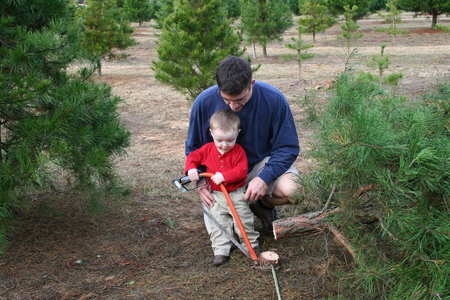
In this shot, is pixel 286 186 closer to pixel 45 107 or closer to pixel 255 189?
pixel 255 189

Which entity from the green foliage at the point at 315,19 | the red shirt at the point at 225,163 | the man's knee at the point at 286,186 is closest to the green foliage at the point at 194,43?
the red shirt at the point at 225,163

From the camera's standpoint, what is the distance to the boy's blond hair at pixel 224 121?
2.81 metres

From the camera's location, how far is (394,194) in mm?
1963

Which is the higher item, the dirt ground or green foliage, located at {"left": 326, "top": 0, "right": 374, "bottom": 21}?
green foliage, located at {"left": 326, "top": 0, "right": 374, "bottom": 21}

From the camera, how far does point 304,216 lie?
2.65 meters

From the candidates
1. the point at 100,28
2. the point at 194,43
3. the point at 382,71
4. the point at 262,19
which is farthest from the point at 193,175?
the point at 262,19

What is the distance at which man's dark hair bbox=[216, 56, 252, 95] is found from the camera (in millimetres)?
2654

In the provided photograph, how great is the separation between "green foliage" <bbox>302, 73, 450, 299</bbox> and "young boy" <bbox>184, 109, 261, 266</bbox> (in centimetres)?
63

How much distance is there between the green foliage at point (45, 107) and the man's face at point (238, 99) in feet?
2.89

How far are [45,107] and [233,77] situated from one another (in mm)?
1303

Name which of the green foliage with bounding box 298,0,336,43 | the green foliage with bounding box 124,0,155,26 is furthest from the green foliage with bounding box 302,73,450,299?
the green foliage with bounding box 124,0,155,26

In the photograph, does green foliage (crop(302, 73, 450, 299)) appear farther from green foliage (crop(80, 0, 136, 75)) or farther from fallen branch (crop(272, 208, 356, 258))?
green foliage (crop(80, 0, 136, 75))

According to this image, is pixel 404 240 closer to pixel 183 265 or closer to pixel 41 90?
pixel 183 265

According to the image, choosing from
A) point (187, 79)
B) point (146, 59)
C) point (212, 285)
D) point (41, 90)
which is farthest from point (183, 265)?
point (146, 59)
